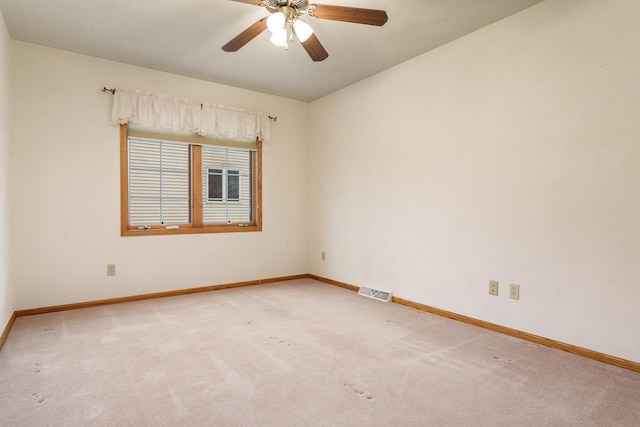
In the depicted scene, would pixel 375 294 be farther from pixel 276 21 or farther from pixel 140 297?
pixel 276 21

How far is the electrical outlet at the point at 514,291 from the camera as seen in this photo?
2786 millimetres

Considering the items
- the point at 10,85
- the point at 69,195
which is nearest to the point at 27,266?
Answer: the point at 69,195

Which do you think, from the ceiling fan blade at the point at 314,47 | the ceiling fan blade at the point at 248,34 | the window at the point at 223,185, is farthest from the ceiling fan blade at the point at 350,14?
the window at the point at 223,185

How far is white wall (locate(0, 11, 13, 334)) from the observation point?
106 inches

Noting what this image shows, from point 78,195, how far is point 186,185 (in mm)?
1084

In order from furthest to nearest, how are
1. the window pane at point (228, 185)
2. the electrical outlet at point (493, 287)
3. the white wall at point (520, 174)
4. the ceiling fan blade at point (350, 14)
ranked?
the window pane at point (228, 185), the electrical outlet at point (493, 287), the white wall at point (520, 174), the ceiling fan blade at point (350, 14)

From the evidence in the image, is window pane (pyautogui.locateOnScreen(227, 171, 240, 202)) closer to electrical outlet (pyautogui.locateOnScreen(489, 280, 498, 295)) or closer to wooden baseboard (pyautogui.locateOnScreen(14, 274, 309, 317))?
wooden baseboard (pyautogui.locateOnScreen(14, 274, 309, 317))

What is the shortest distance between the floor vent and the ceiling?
247 centimetres

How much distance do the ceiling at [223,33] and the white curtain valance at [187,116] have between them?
0.35 meters

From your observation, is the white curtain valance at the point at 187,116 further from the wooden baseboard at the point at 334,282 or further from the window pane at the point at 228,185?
the wooden baseboard at the point at 334,282

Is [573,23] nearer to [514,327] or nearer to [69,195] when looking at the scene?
[514,327]

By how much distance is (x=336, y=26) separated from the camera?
2902 millimetres

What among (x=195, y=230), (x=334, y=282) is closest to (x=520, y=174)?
(x=334, y=282)

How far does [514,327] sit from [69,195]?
13.8 feet
